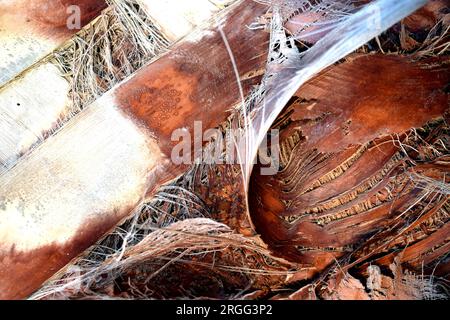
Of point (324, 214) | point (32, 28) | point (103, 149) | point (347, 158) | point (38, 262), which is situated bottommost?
point (324, 214)

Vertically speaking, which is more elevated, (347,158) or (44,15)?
(44,15)

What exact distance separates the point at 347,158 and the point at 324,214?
0.80ft

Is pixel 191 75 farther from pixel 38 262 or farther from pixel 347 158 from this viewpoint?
pixel 38 262

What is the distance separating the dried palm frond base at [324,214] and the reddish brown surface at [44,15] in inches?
28.6

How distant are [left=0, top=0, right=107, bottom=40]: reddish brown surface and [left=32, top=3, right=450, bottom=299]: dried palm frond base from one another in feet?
2.38

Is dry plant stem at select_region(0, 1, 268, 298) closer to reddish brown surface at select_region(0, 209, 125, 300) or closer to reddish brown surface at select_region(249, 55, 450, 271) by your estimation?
reddish brown surface at select_region(0, 209, 125, 300)

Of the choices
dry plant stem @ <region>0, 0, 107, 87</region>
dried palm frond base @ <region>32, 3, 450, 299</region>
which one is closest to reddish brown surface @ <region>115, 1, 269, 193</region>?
dried palm frond base @ <region>32, 3, 450, 299</region>

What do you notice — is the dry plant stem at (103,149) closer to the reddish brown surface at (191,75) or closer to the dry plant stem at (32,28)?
the reddish brown surface at (191,75)

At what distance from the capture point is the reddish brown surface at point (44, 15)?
173cm

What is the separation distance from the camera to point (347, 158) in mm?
1828

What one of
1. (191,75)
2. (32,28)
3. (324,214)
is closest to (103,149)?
(191,75)

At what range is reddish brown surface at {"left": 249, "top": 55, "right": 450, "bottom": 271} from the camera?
167cm

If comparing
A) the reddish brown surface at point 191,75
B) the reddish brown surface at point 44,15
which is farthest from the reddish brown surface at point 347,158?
the reddish brown surface at point 44,15

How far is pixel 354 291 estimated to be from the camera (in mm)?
1762
